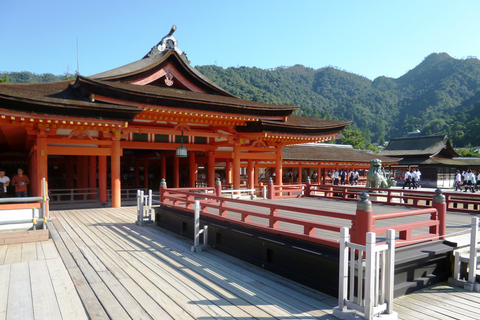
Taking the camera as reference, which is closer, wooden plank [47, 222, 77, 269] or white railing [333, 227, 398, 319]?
white railing [333, 227, 398, 319]

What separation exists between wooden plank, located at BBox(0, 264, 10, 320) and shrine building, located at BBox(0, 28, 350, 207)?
6.92 meters

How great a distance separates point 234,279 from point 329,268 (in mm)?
1864

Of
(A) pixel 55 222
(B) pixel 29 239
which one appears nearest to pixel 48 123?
(A) pixel 55 222

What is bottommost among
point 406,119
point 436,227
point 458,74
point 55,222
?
point 55,222

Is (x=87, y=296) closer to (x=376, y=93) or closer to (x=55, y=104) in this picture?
(x=55, y=104)

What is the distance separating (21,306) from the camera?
496cm

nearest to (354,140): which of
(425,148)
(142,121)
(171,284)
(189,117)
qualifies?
(425,148)

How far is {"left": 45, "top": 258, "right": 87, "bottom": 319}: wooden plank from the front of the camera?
4.76m

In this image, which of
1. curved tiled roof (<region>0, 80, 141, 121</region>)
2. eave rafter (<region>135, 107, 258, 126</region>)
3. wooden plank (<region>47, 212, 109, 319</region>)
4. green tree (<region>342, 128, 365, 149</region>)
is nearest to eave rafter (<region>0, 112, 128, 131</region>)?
curved tiled roof (<region>0, 80, 141, 121</region>)

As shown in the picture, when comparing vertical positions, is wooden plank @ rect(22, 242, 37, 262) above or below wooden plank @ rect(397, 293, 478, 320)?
below

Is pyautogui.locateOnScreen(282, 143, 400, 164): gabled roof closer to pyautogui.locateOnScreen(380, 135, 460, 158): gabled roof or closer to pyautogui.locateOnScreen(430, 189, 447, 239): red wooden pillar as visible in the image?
pyautogui.locateOnScreen(380, 135, 460, 158): gabled roof

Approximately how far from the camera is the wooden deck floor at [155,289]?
4.82 metres

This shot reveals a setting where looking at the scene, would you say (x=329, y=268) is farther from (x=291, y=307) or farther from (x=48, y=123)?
(x=48, y=123)

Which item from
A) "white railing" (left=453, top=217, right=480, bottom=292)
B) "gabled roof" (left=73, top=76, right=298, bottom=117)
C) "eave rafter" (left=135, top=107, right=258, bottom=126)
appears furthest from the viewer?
"eave rafter" (left=135, top=107, right=258, bottom=126)
